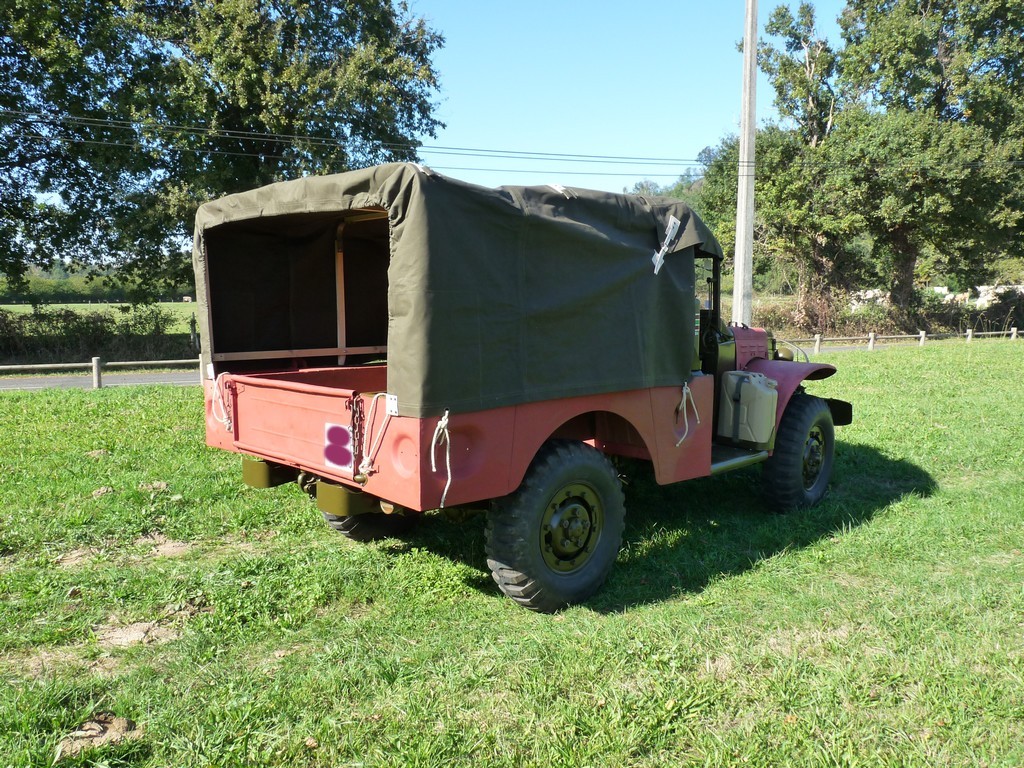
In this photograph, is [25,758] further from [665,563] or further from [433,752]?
[665,563]

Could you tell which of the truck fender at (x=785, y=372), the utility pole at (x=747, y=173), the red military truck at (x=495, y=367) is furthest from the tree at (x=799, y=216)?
the red military truck at (x=495, y=367)

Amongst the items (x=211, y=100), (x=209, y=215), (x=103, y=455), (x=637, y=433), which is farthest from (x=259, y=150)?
(x=637, y=433)

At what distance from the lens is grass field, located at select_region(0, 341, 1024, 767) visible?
→ 2.94 metres

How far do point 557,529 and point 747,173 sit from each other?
10.4 m

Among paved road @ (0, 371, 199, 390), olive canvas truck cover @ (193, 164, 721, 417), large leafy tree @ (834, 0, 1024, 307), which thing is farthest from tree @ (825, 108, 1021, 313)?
olive canvas truck cover @ (193, 164, 721, 417)

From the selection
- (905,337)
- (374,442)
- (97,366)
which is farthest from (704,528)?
(905,337)

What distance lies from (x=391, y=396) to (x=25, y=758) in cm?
202

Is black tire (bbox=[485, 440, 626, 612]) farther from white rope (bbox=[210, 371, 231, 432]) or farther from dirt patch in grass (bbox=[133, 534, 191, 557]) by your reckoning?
dirt patch in grass (bbox=[133, 534, 191, 557])

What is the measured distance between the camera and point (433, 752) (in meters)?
2.84

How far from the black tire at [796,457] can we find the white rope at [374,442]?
3.77 m

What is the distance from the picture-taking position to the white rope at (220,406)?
4914mm

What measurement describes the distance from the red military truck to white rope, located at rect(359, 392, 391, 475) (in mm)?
16

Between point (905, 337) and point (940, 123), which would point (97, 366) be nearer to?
point (905, 337)

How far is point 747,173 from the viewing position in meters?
12.8
